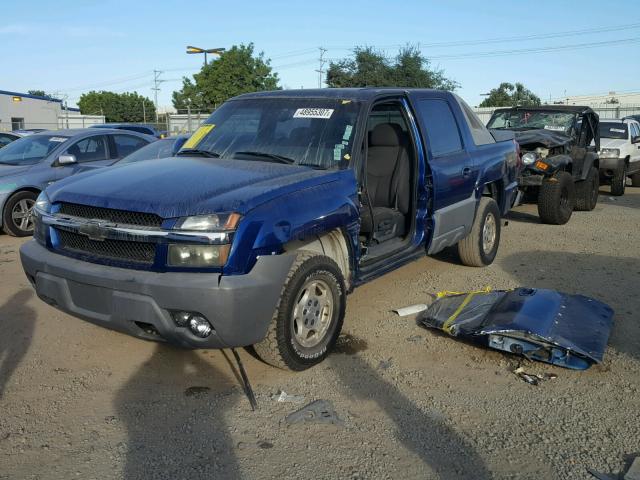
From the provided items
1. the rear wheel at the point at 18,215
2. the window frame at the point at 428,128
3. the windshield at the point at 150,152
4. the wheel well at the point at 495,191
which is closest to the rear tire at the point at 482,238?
the wheel well at the point at 495,191

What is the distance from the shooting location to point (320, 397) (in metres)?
3.59

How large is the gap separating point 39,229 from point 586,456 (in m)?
3.52

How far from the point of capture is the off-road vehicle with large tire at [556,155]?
358 inches

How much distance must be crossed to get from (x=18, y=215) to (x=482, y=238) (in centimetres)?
632

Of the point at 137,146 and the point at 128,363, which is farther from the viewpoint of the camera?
the point at 137,146

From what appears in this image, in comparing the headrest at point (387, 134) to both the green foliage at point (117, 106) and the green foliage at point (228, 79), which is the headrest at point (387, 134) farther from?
the green foliage at point (117, 106)

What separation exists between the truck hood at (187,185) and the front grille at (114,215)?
0.12 feet

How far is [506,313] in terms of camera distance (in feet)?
14.3

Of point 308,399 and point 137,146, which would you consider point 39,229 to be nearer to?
point 308,399

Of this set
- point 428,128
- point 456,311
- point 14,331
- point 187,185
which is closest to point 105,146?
point 14,331

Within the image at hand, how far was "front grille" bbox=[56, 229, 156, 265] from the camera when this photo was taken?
11.2 ft

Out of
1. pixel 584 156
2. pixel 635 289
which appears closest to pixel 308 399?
pixel 635 289

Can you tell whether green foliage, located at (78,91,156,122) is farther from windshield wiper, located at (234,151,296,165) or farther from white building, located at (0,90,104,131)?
windshield wiper, located at (234,151,296,165)

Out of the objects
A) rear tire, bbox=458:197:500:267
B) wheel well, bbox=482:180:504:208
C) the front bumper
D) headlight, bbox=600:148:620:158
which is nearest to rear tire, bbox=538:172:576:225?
wheel well, bbox=482:180:504:208
